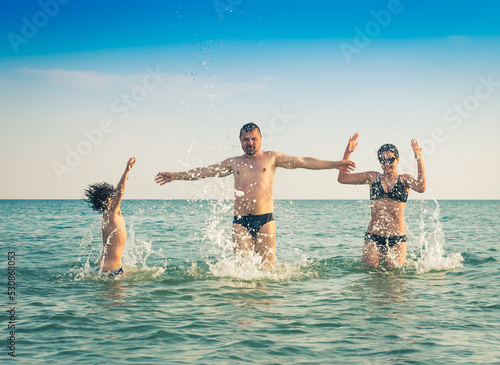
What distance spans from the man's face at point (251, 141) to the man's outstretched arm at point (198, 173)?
0.44 m

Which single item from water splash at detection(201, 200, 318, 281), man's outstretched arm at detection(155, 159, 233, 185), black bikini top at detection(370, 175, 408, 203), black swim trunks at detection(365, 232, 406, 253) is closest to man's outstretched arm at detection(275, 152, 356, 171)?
man's outstretched arm at detection(155, 159, 233, 185)

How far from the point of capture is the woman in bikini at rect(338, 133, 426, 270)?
8.77 metres

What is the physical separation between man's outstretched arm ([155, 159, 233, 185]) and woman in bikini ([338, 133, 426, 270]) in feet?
6.66

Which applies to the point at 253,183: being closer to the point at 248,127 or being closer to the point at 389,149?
the point at 248,127

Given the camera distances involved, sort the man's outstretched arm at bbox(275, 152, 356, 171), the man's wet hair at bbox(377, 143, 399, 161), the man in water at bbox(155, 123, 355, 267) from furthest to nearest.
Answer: the man's wet hair at bbox(377, 143, 399, 161) < the man in water at bbox(155, 123, 355, 267) < the man's outstretched arm at bbox(275, 152, 356, 171)

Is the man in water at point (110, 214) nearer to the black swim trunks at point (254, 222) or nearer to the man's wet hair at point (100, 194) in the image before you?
the man's wet hair at point (100, 194)

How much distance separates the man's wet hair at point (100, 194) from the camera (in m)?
8.20

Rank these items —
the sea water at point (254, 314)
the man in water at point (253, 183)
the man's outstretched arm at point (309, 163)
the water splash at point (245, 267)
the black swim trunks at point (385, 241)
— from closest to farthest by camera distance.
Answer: the sea water at point (254, 314)
the man's outstretched arm at point (309, 163)
the man in water at point (253, 183)
the water splash at point (245, 267)
the black swim trunks at point (385, 241)

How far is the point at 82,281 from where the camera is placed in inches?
340

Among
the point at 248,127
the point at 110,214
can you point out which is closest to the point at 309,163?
the point at 248,127

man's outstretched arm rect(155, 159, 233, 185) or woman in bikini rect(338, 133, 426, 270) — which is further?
woman in bikini rect(338, 133, 426, 270)

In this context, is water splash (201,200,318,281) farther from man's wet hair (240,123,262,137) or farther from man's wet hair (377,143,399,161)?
man's wet hair (377,143,399,161)

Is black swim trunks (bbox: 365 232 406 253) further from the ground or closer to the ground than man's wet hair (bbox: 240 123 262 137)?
closer to the ground

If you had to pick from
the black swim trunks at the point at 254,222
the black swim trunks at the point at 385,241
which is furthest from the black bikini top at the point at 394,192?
the black swim trunks at the point at 254,222
